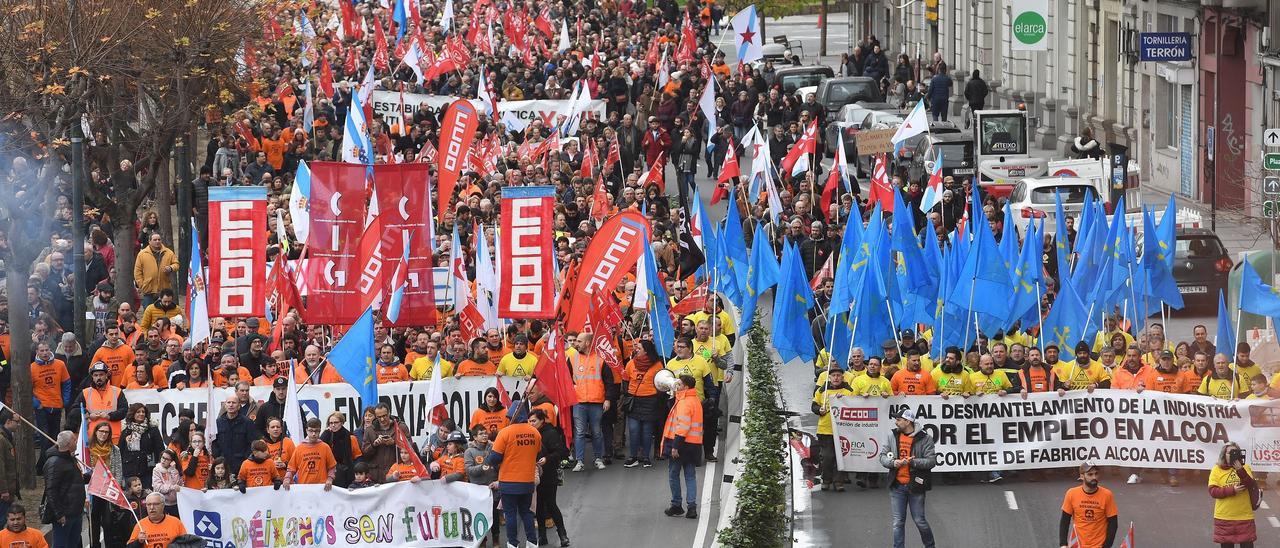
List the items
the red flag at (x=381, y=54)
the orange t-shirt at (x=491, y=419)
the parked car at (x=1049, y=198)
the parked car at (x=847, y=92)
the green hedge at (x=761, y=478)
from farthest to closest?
the parked car at (x=847, y=92)
the red flag at (x=381, y=54)
the parked car at (x=1049, y=198)
the orange t-shirt at (x=491, y=419)
the green hedge at (x=761, y=478)

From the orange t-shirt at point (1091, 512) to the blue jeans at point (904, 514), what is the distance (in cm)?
157

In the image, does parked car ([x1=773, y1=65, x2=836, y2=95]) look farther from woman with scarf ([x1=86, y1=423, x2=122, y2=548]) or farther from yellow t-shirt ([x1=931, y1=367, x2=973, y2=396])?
woman with scarf ([x1=86, y1=423, x2=122, y2=548])

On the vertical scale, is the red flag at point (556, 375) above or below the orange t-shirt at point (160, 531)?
above

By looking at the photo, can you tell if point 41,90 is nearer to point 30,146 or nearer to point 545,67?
point 30,146

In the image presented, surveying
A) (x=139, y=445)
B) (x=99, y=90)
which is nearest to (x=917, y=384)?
(x=139, y=445)

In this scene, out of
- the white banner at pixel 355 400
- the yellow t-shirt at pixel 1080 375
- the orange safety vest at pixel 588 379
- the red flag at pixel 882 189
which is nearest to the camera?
the yellow t-shirt at pixel 1080 375

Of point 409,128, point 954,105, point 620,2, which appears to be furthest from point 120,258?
point 620,2

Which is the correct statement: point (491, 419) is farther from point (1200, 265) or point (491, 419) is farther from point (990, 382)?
point (1200, 265)

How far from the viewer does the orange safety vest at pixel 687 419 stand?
1839 cm

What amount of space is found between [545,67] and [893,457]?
3012 cm

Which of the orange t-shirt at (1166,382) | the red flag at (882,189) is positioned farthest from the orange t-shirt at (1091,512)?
the red flag at (882,189)

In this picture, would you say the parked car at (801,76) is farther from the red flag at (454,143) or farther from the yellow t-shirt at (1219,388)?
the yellow t-shirt at (1219,388)

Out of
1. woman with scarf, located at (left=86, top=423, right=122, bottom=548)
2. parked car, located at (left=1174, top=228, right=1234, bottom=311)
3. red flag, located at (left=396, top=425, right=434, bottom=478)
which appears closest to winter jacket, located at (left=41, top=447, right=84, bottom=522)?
woman with scarf, located at (left=86, top=423, right=122, bottom=548)

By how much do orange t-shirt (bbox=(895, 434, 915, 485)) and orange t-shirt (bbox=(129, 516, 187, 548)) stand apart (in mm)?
5686
